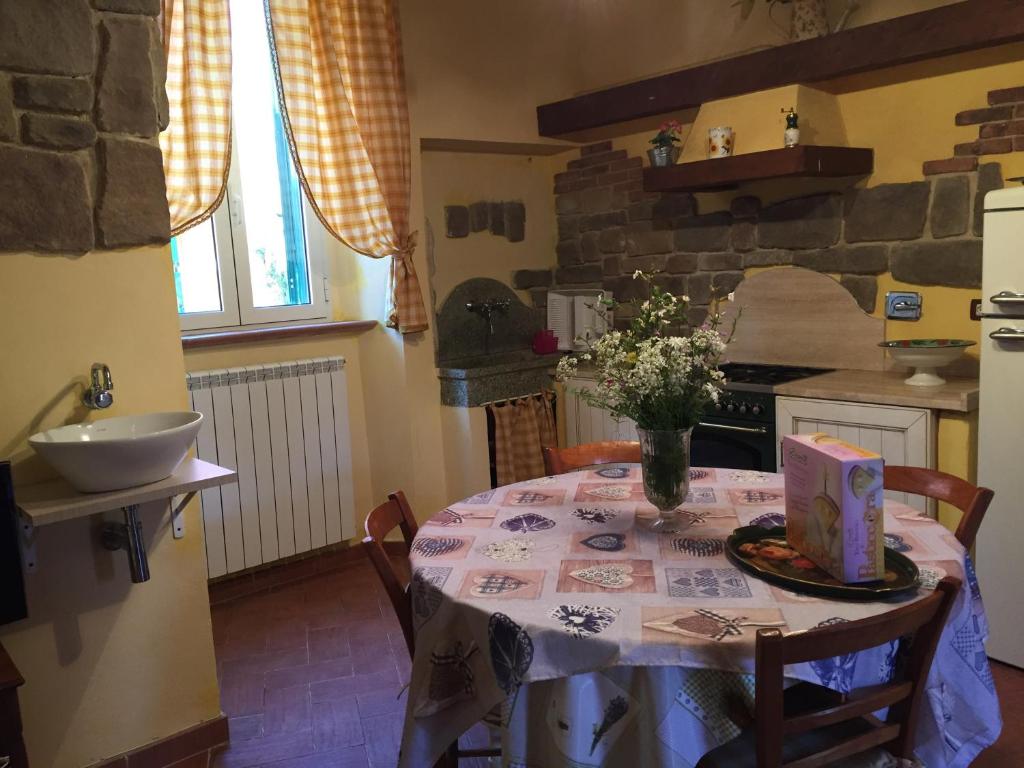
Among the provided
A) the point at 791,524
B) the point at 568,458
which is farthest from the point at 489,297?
the point at 791,524

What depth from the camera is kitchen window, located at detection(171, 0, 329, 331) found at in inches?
147

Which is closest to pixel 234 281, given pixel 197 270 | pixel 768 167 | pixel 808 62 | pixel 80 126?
pixel 197 270

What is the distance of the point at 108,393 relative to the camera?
2.31 m

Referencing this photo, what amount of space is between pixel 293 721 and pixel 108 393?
1259mm

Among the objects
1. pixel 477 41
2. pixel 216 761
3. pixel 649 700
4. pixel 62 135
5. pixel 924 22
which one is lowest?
pixel 216 761

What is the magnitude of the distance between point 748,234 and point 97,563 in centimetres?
312

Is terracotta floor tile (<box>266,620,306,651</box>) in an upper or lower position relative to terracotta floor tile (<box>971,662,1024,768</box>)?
upper

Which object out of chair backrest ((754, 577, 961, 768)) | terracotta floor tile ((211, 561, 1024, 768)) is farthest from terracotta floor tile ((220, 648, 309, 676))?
chair backrest ((754, 577, 961, 768))

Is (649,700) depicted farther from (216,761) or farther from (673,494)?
(216,761)

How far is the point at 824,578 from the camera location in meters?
1.62

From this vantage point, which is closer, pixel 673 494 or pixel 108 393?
pixel 673 494

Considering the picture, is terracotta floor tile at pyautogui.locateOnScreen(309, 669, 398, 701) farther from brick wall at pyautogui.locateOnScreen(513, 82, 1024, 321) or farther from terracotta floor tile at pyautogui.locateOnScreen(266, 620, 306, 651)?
brick wall at pyautogui.locateOnScreen(513, 82, 1024, 321)

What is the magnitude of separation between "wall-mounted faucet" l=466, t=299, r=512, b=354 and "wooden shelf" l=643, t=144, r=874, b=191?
1.14 metres

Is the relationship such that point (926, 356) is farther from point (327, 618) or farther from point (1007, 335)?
point (327, 618)
